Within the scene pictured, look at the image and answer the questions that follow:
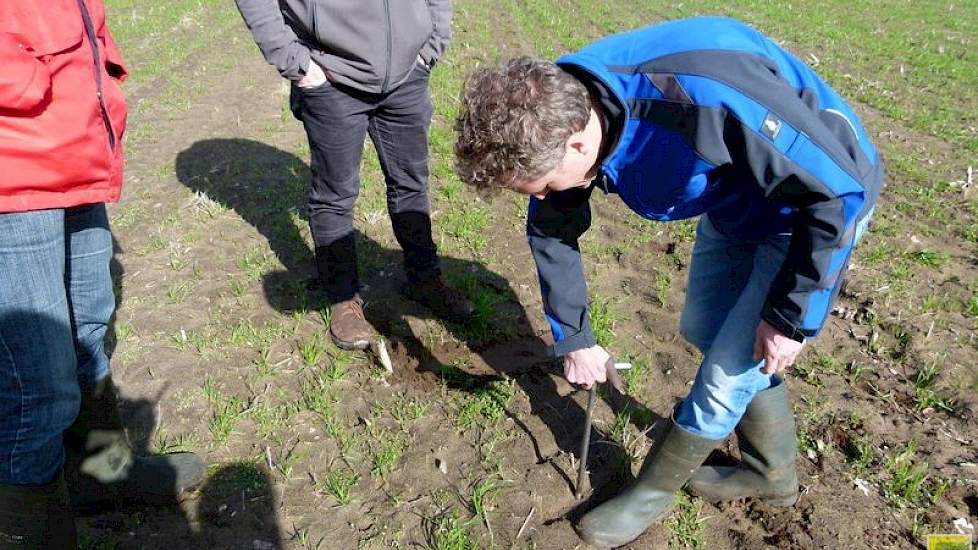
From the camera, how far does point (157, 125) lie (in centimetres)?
695

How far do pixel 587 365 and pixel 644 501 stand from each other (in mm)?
626

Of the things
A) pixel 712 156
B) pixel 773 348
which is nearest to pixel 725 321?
pixel 773 348

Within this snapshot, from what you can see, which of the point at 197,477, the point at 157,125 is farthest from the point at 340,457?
the point at 157,125

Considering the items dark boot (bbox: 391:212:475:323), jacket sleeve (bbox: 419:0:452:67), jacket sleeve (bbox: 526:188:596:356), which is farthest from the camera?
dark boot (bbox: 391:212:475:323)

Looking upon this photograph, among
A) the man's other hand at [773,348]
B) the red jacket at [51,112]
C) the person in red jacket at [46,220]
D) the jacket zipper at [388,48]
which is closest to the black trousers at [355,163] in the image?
the jacket zipper at [388,48]

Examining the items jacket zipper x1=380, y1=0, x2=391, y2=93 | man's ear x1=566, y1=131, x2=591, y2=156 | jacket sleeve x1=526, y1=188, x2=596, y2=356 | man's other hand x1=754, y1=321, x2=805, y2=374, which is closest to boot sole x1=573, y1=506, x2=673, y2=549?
jacket sleeve x1=526, y1=188, x2=596, y2=356

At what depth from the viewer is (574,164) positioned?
2.04 meters

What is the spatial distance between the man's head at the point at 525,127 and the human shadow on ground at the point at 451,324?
160 cm

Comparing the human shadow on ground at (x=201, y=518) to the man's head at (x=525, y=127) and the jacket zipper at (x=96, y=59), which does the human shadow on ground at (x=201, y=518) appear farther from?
the man's head at (x=525, y=127)

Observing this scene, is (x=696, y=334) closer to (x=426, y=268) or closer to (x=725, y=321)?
(x=725, y=321)

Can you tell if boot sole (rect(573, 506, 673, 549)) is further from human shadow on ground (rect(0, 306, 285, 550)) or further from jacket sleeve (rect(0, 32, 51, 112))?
jacket sleeve (rect(0, 32, 51, 112))

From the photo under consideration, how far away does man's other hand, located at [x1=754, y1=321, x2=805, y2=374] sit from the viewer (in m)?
2.11

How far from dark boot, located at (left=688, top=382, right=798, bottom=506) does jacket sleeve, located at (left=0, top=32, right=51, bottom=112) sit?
105 inches

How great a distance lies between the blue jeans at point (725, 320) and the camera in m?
2.28
